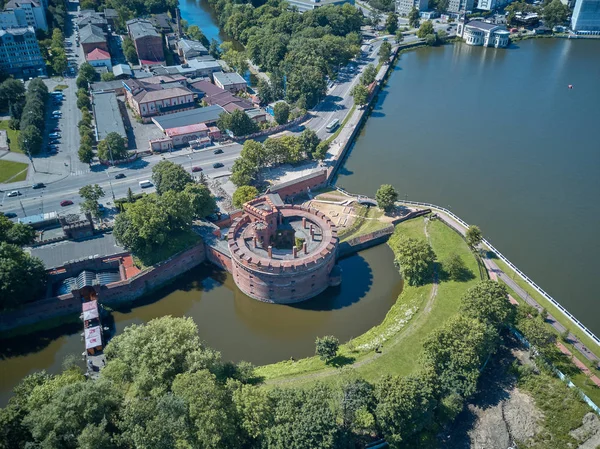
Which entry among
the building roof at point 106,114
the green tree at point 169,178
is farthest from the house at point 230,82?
the green tree at point 169,178

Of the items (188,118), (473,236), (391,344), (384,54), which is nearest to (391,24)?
(384,54)

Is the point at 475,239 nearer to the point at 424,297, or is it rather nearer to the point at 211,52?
the point at 424,297

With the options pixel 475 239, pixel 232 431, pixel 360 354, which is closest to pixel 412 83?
pixel 475 239

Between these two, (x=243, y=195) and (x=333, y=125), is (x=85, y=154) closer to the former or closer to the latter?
(x=243, y=195)

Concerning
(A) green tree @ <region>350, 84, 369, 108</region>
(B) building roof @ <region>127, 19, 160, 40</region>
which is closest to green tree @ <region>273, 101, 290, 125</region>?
(A) green tree @ <region>350, 84, 369, 108</region>

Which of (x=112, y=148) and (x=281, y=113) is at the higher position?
(x=281, y=113)

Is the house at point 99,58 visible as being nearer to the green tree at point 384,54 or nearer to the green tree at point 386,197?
the green tree at point 384,54

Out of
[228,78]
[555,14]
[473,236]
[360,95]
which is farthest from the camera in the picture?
[555,14]
